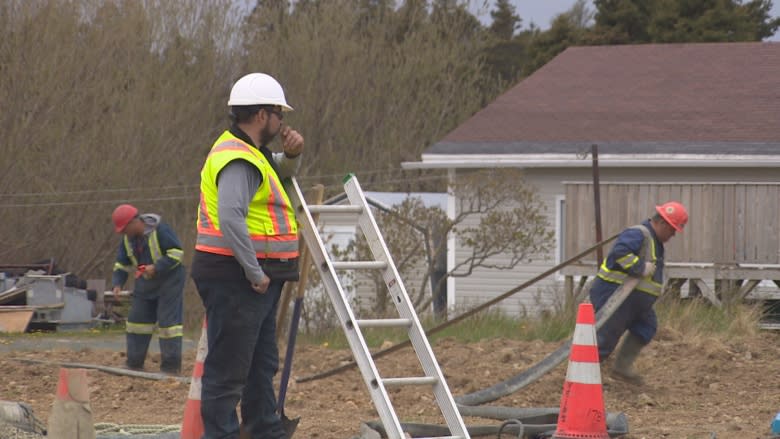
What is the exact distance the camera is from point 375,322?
7.52m

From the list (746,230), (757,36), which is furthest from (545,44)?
(746,230)

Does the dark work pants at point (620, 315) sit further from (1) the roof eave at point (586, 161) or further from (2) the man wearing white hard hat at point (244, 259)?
(1) the roof eave at point (586, 161)

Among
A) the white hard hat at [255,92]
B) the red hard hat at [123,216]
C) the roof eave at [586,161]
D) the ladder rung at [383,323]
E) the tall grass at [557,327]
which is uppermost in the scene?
the white hard hat at [255,92]

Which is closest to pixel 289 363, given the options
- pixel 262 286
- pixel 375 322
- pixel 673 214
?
pixel 375 322

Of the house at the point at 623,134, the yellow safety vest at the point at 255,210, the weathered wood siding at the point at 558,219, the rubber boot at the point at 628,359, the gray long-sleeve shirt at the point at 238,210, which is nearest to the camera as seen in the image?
the gray long-sleeve shirt at the point at 238,210

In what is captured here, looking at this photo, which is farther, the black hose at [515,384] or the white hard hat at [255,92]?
the black hose at [515,384]

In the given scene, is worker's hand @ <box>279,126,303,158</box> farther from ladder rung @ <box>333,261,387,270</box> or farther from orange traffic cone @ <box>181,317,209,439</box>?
orange traffic cone @ <box>181,317,209,439</box>

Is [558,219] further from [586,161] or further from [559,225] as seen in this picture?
[586,161]

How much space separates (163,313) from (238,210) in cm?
595

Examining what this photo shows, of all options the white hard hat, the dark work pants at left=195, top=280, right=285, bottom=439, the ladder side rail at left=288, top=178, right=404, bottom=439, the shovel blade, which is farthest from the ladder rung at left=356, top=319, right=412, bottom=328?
the white hard hat

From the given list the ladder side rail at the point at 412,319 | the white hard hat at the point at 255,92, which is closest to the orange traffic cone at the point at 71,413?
the white hard hat at the point at 255,92

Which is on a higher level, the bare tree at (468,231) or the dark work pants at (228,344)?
the dark work pants at (228,344)

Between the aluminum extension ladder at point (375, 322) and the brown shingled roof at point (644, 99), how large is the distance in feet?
54.2

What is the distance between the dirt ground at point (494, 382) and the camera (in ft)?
32.3
